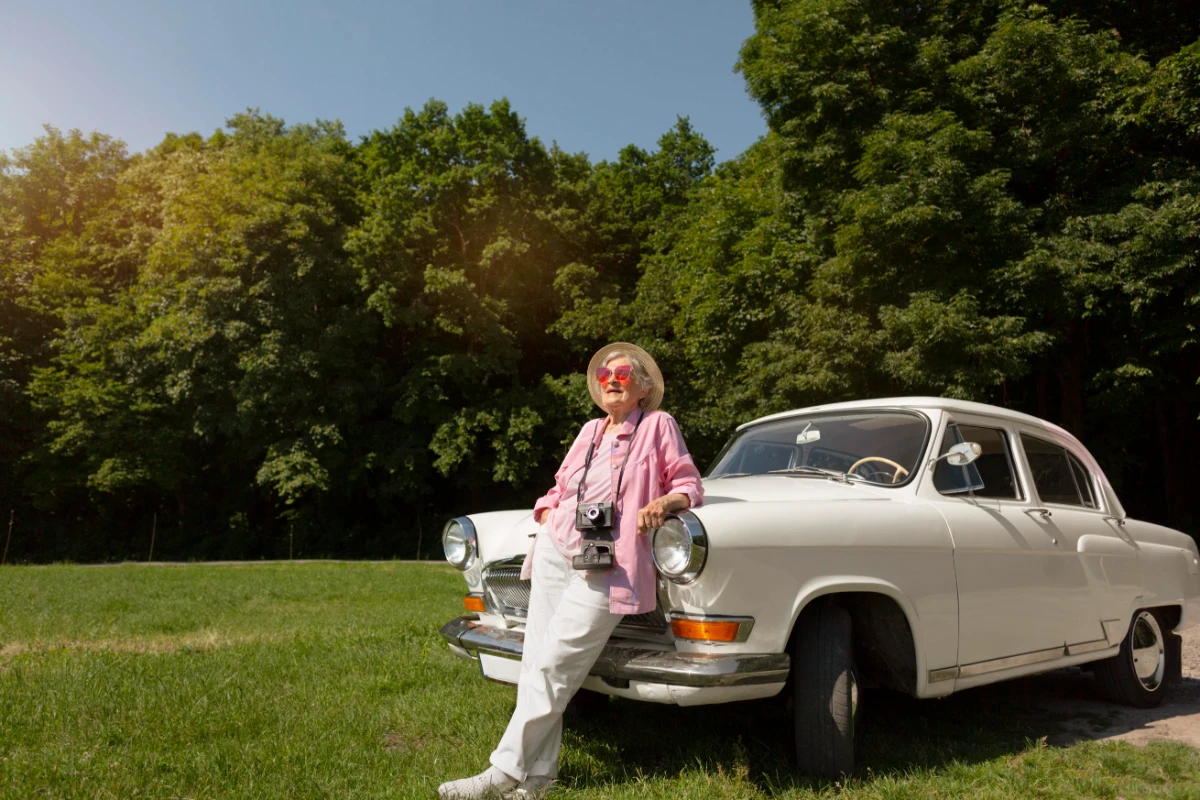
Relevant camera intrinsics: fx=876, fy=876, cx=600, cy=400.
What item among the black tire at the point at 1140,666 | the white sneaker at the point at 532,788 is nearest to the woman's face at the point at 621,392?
the white sneaker at the point at 532,788

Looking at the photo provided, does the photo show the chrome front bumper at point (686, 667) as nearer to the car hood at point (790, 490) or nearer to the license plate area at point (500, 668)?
the license plate area at point (500, 668)

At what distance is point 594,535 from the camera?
3574 millimetres

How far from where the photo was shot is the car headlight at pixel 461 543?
471cm

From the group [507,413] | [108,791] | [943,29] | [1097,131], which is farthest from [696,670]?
[507,413]

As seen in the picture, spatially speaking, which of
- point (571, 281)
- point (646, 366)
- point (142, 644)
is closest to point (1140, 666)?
point (646, 366)

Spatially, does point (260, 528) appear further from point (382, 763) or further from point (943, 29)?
point (382, 763)

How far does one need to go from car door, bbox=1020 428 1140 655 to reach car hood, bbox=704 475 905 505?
113cm

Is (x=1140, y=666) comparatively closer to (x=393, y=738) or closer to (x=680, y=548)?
(x=680, y=548)

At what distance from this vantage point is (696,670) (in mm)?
3311

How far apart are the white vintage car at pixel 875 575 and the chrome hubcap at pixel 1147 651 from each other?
0.01 metres

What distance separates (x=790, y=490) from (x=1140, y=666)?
9.49 feet

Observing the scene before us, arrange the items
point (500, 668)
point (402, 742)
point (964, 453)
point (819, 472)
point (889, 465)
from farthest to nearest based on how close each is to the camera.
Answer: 1. point (819, 472)
2. point (889, 465)
3. point (402, 742)
4. point (964, 453)
5. point (500, 668)

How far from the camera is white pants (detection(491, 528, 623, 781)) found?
3.44m

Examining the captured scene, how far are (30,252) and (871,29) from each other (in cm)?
3041
